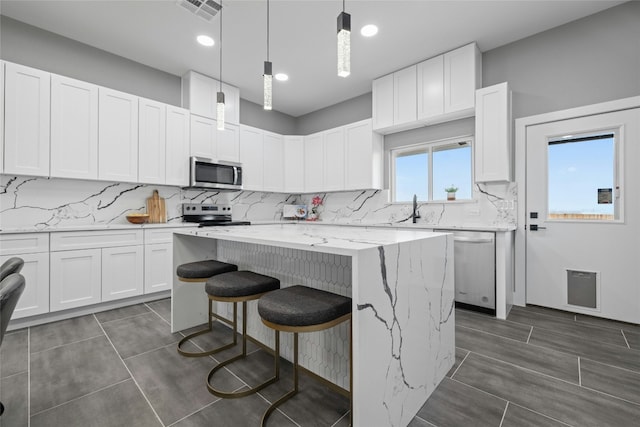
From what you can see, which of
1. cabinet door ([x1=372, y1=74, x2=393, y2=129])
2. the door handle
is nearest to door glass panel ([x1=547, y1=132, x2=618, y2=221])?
the door handle

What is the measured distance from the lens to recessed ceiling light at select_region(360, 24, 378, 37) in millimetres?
2945

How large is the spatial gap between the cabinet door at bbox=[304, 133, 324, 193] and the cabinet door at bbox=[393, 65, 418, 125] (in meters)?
1.45

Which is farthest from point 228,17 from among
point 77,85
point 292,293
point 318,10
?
point 292,293

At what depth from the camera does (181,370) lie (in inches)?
72.4

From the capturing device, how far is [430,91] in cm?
350

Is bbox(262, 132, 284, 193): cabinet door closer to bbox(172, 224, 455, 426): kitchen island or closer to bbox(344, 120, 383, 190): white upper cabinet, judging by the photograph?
bbox(344, 120, 383, 190): white upper cabinet

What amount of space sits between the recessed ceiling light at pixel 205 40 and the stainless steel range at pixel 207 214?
204cm

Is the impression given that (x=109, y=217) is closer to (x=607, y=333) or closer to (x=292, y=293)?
(x=292, y=293)

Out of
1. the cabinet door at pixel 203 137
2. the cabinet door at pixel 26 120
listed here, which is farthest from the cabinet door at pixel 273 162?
the cabinet door at pixel 26 120

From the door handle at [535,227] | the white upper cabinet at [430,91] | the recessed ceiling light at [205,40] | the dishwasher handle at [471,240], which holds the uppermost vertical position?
the recessed ceiling light at [205,40]

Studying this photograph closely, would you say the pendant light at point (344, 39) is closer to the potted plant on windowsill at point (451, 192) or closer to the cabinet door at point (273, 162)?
the potted plant on windowsill at point (451, 192)

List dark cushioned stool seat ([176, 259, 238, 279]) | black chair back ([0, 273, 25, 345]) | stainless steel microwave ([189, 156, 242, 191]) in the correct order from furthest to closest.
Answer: stainless steel microwave ([189, 156, 242, 191]) → dark cushioned stool seat ([176, 259, 238, 279]) → black chair back ([0, 273, 25, 345])

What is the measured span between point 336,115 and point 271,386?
4.38m

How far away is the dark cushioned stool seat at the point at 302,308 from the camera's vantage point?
121 cm
